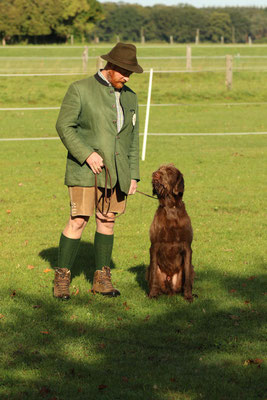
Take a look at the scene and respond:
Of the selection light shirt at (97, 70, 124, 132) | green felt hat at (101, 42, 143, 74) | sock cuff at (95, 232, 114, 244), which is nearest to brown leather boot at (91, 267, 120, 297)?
sock cuff at (95, 232, 114, 244)

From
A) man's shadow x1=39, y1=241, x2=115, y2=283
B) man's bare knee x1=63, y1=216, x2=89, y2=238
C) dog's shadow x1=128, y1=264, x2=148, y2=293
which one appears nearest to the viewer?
man's bare knee x1=63, y1=216, x2=89, y2=238

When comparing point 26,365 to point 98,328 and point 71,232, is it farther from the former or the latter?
point 71,232

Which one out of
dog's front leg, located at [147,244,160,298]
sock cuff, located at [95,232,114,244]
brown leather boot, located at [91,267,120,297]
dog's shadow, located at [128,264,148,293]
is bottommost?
dog's shadow, located at [128,264,148,293]

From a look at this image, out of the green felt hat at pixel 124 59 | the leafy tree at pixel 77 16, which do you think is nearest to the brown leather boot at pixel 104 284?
the green felt hat at pixel 124 59

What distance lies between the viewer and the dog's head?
577cm

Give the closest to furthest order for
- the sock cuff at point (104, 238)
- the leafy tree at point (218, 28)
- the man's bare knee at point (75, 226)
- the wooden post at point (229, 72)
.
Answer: the man's bare knee at point (75, 226), the sock cuff at point (104, 238), the wooden post at point (229, 72), the leafy tree at point (218, 28)

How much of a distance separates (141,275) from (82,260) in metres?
0.93

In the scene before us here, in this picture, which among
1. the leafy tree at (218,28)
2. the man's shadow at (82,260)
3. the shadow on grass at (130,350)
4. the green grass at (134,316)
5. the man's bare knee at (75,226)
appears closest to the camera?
the shadow on grass at (130,350)

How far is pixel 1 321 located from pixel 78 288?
111cm

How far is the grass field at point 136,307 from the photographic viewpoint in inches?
179

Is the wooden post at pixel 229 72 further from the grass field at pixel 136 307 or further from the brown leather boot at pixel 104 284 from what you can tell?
the brown leather boot at pixel 104 284

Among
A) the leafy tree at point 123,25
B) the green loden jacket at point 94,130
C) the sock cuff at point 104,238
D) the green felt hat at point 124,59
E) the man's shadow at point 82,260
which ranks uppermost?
the green felt hat at point 124,59

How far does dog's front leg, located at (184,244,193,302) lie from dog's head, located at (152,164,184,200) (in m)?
0.54

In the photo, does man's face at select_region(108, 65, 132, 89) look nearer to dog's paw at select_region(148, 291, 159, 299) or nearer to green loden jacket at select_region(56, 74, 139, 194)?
green loden jacket at select_region(56, 74, 139, 194)
